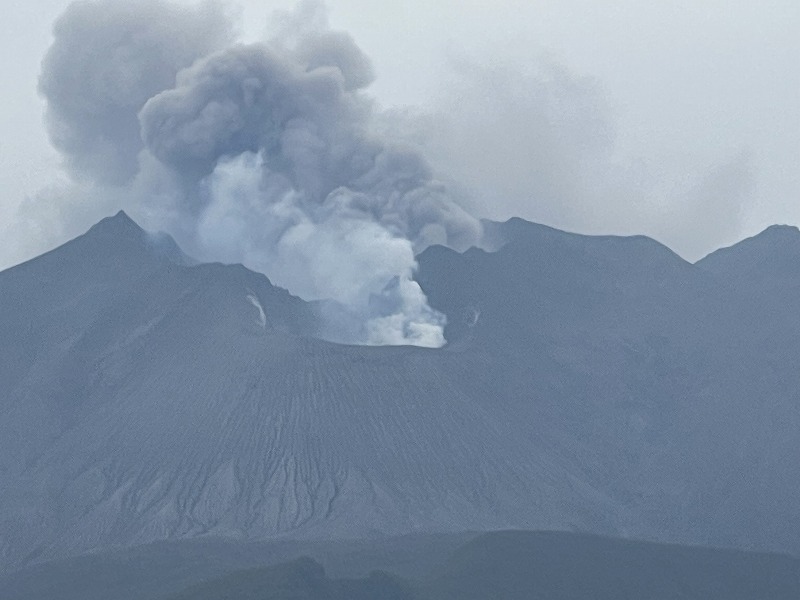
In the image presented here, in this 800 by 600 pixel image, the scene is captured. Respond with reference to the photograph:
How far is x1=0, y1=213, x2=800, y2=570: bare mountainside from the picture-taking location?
6788 centimetres

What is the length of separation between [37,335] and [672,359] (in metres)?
30.3

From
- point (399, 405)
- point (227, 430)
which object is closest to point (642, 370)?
point (399, 405)

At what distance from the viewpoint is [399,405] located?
74.7 metres

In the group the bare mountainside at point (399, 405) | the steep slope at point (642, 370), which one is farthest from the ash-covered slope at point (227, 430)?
the steep slope at point (642, 370)

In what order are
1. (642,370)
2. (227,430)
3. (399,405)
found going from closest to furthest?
(227,430) < (399,405) < (642,370)

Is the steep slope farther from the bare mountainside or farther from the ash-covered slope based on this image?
the ash-covered slope

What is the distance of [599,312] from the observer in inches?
3484

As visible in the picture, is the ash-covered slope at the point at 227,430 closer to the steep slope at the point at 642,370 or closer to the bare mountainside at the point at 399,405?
the bare mountainside at the point at 399,405

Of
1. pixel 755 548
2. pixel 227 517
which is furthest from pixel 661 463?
pixel 227 517

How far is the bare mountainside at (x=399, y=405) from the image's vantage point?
67875 mm

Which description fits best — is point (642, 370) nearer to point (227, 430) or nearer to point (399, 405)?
point (399, 405)

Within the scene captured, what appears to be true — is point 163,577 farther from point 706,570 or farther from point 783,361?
point 783,361

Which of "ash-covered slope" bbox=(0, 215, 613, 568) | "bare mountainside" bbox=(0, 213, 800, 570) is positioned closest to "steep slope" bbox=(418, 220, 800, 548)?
"bare mountainside" bbox=(0, 213, 800, 570)

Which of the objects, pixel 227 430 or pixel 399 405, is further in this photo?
pixel 399 405
